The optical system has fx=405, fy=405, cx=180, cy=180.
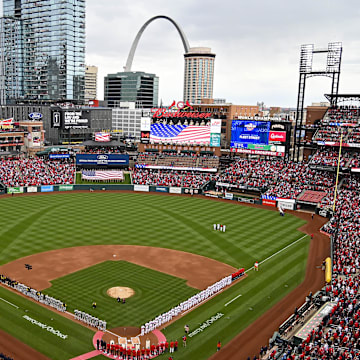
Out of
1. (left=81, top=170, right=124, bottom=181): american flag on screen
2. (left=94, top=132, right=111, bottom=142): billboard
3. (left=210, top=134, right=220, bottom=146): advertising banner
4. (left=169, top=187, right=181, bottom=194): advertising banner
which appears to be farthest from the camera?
(left=94, top=132, right=111, bottom=142): billboard

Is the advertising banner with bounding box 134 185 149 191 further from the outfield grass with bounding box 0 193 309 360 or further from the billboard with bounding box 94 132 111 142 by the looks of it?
the billboard with bounding box 94 132 111 142

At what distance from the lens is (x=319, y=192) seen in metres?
68.5

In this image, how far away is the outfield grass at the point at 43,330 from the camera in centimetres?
2573

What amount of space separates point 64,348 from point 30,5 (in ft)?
483

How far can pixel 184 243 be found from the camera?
47438mm

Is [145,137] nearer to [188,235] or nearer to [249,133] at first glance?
[249,133]

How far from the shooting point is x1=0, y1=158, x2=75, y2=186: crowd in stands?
76688 mm

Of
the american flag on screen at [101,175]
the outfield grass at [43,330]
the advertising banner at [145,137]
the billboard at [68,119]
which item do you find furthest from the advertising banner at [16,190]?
the outfield grass at [43,330]

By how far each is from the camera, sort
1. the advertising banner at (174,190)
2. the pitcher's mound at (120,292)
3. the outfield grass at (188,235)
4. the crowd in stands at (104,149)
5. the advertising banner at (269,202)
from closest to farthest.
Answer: the outfield grass at (188,235), the pitcher's mound at (120,292), the advertising banner at (269,202), the advertising banner at (174,190), the crowd in stands at (104,149)

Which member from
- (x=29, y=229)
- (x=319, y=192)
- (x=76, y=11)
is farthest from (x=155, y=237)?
(x=76, y=11)

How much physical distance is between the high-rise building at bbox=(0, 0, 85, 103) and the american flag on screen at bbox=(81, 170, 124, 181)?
67.5 m

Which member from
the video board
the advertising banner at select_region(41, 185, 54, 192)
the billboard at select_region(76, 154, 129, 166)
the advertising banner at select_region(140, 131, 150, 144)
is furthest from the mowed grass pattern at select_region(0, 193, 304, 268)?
the advertising banner at select_region(140, 131, 150, 144)

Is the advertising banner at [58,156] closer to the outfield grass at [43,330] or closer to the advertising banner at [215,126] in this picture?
the advertising banner at [215,126]

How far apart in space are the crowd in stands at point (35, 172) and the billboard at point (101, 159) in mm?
2610
